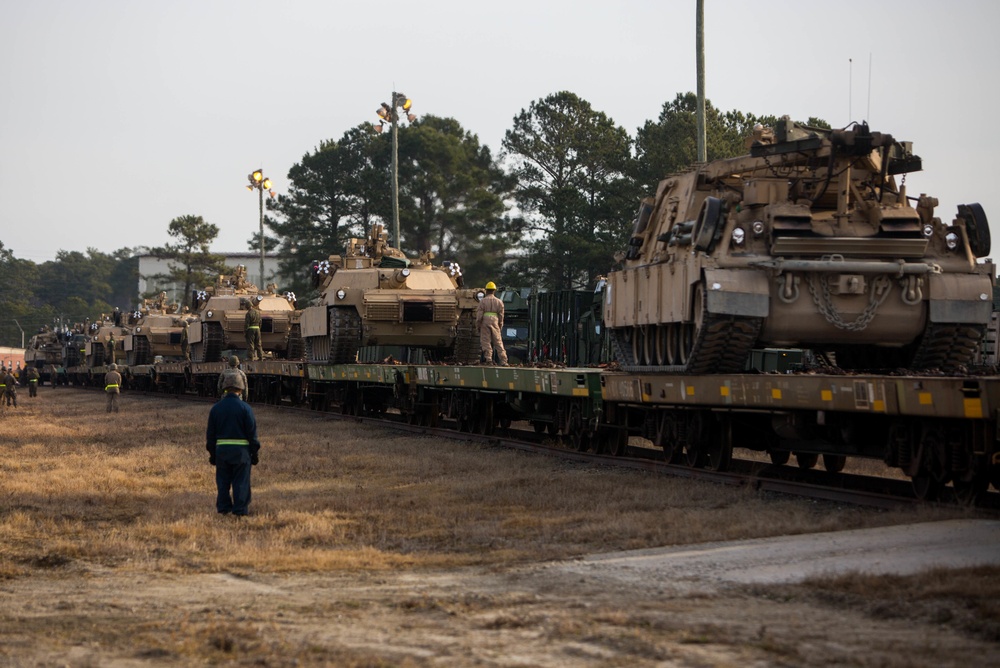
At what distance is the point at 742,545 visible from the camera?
389 inches

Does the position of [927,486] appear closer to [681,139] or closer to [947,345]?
[947,345]

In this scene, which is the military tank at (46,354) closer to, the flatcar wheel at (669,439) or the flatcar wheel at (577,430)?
the flatcar wheel at (577,430)

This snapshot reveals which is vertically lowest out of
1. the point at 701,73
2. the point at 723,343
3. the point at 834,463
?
the point at 834,463

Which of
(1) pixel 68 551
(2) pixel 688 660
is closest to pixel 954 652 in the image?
(2) pixel 688 660

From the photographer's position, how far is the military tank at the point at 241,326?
42.3m

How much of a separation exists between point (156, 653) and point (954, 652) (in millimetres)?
3726

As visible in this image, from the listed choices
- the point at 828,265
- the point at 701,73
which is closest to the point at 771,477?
the point at 828,265

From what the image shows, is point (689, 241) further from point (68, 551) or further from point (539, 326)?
point (539, 326)

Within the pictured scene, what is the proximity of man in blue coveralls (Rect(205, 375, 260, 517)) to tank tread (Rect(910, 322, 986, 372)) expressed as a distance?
23.7 feet

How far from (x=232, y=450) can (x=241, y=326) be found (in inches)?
1225

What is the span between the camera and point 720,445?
15.3 meters

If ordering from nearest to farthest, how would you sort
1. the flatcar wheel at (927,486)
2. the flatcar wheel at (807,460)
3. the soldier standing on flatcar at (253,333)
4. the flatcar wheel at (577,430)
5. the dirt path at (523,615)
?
the dirt path at (523,615), the flatcar wheel at (927,486), the flatcar wheel at (807,460), the flatcar wheel at (577,430), the soldier standing on flatcar at (253,333)

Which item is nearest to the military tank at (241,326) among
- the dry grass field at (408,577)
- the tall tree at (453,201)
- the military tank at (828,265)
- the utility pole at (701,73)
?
the tall tree at (453,201)

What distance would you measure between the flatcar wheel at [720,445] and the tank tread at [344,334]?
1414 cm
